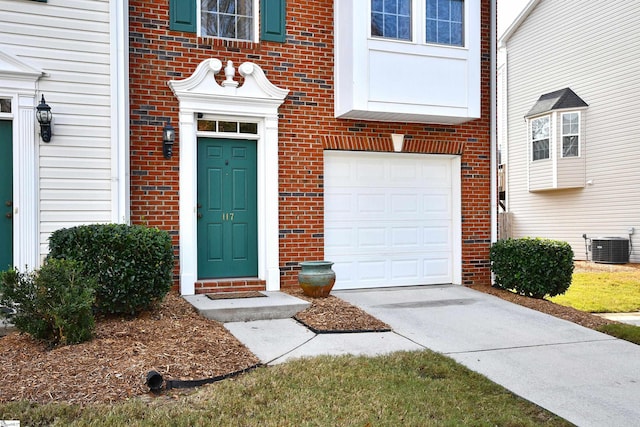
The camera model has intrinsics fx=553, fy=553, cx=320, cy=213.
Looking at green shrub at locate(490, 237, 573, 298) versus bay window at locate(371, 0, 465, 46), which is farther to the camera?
green shrub at locate(490, 237, 573, 298)

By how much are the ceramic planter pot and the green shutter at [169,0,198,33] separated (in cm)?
366

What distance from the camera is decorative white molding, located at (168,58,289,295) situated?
24.8 feet

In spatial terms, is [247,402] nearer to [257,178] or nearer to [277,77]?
[257,178]

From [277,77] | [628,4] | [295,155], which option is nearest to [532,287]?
[295,155]

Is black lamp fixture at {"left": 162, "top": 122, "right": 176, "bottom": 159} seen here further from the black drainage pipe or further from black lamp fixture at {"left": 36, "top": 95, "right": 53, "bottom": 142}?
the black drainage pipe

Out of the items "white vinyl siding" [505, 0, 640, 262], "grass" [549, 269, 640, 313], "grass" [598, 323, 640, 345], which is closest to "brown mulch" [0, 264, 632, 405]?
"grass" [598, 323, 640, 345]

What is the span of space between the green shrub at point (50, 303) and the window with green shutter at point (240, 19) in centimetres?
422

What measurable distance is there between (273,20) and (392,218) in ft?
11.6

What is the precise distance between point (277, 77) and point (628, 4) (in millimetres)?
11765

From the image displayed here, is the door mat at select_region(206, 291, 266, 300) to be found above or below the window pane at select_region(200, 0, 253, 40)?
below

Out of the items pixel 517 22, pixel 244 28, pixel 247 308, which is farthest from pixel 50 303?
pixel 517 22

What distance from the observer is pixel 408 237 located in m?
9.06

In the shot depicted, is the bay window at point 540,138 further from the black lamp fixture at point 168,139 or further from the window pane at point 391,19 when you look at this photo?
the black lamp fixture at point 168,139

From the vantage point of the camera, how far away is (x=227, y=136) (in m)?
7.95
